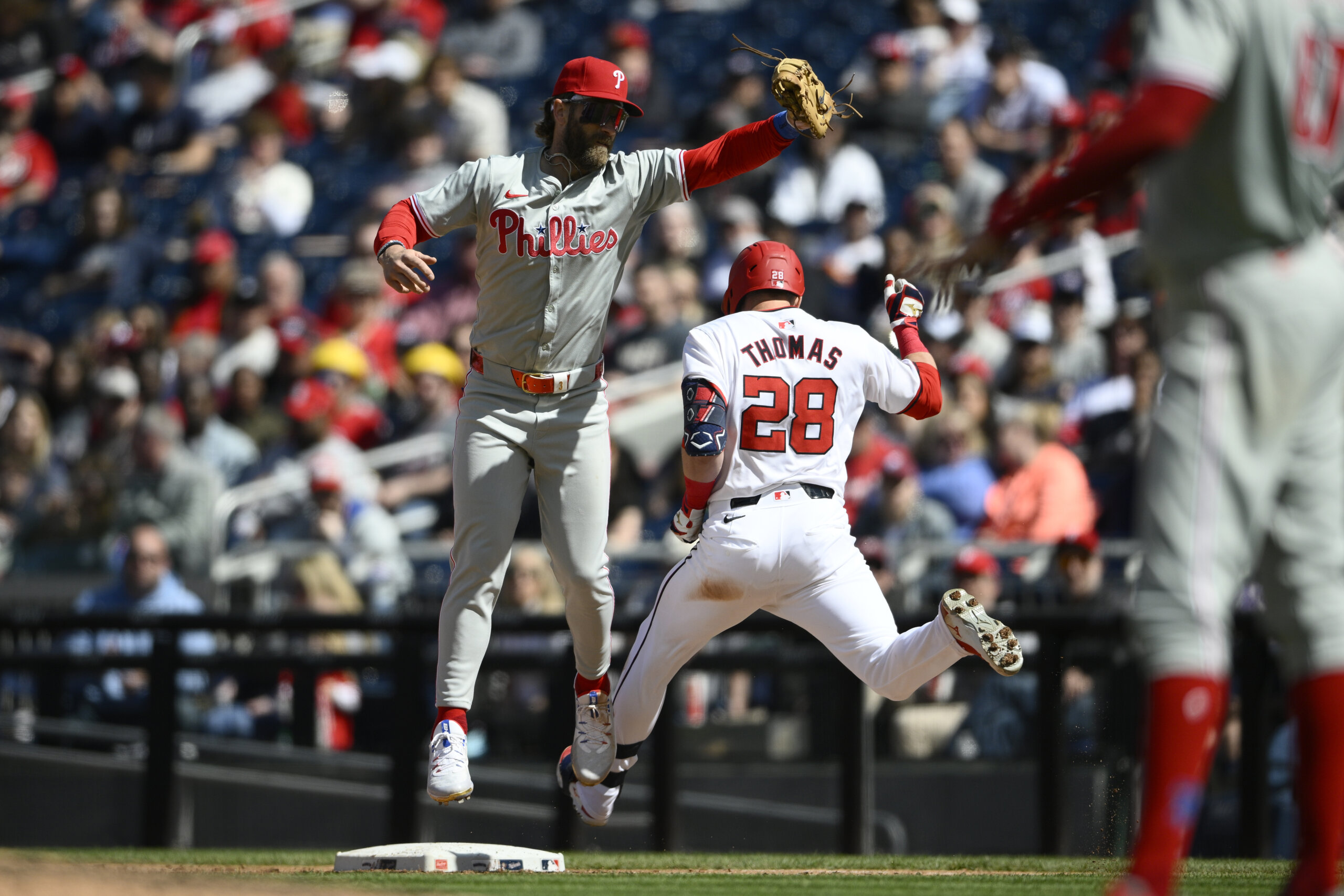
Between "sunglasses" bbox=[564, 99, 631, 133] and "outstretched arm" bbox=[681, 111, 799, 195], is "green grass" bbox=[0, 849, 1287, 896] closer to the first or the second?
"outstretched arm" bbox=[681, 111, 799, 195]

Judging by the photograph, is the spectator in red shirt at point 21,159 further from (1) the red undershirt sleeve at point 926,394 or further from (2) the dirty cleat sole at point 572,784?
(1) the red undershirt sleeve at point 926,394

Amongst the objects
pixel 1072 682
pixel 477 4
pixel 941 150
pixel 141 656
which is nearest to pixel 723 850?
pixel 1072 682

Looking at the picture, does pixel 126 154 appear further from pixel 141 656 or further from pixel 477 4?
pixel 141 656

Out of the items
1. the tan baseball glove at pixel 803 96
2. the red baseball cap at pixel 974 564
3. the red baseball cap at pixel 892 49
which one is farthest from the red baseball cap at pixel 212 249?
the tan baseball glove at pixel 803 96

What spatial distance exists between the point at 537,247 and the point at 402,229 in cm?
43

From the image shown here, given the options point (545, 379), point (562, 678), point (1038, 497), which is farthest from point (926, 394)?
point (1038, 497)

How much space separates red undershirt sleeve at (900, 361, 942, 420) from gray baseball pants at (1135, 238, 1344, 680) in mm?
2405

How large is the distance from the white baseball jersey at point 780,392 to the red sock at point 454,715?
1092 millimetres

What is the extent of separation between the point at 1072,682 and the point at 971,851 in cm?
96

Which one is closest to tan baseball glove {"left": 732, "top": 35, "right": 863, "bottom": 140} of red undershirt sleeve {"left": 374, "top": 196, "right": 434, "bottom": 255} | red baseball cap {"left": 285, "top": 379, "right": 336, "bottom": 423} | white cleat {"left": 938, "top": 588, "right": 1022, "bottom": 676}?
red undershirt sleeve {"left": 374, "top": 196, "right": 434, "bottom": 255}

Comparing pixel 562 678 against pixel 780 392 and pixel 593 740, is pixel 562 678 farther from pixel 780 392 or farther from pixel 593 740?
pixel 780 392

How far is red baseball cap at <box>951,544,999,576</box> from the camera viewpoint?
8.07 meters

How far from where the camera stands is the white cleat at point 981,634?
5238 mm

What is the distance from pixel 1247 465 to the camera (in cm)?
320
